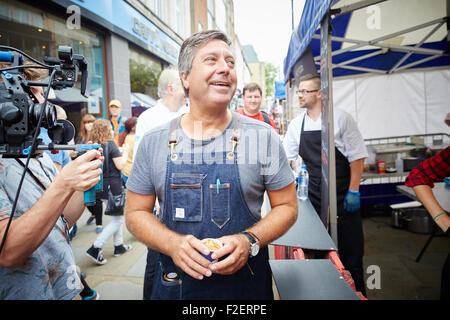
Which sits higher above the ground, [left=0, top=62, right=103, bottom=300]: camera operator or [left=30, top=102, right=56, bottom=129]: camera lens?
[left=30, top=102, right=56, bottom=129]: camera lens

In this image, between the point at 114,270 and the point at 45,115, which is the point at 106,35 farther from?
the point at 45,115

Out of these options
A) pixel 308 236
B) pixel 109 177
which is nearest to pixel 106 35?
pixel 109 177

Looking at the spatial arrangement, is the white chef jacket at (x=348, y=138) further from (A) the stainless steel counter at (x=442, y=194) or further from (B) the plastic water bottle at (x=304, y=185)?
(A) the stainless steel counter at (x=442, y=194)

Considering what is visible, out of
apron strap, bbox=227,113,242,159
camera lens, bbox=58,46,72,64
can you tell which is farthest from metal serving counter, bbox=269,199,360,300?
camera lens, bbox=58,46,72,64

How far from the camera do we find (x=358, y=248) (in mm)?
2633

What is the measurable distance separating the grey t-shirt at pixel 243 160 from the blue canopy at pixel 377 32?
53.2 inches

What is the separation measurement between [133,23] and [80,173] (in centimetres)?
840

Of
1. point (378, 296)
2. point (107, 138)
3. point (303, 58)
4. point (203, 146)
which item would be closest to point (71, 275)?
point (203, 146)

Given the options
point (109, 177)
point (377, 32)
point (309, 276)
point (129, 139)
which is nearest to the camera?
point (309, 276)

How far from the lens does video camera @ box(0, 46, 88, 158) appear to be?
890 millimetres

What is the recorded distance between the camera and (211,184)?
50.2 inches

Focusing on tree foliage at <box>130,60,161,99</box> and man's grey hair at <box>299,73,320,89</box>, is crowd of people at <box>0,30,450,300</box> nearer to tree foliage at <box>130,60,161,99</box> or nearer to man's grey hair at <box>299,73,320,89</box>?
man's grey hair at <box>299,73,320,89</box>

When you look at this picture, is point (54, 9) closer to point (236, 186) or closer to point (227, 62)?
point (227, 62)

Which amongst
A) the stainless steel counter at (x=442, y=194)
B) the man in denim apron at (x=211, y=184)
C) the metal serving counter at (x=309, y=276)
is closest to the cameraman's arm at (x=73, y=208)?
the man in denim apron at (x=211, y=184)
